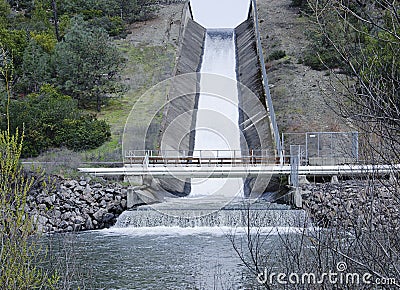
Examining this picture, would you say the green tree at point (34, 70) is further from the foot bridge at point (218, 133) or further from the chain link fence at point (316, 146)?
the chain link fence at point (316, 146)

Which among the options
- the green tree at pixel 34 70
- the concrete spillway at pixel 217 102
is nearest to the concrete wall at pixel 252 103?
the concrete spillway at pixel 217 102

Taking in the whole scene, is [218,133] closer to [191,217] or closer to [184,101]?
[184,101]

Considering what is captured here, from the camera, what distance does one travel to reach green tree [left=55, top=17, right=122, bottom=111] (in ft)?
124

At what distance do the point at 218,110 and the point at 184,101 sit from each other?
230cm

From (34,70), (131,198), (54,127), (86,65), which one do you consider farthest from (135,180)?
(34,70)

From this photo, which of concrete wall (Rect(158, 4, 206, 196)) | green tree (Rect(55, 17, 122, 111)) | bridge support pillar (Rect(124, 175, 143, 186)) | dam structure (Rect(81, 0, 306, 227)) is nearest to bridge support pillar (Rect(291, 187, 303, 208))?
dam structure (Rect(81, 0, 306, 227))

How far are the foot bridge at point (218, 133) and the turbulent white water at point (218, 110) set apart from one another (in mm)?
58

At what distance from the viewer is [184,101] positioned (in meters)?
40.8

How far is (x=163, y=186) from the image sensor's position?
96.9 ft

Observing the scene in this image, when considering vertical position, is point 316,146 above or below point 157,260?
above

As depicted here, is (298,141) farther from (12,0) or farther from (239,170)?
(12,0)

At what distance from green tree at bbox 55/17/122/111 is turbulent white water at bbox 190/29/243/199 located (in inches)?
245

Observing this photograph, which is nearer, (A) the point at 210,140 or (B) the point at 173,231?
(B) the point at 173,231

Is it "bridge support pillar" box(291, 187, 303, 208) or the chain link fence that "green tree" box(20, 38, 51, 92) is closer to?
the chain link fence
